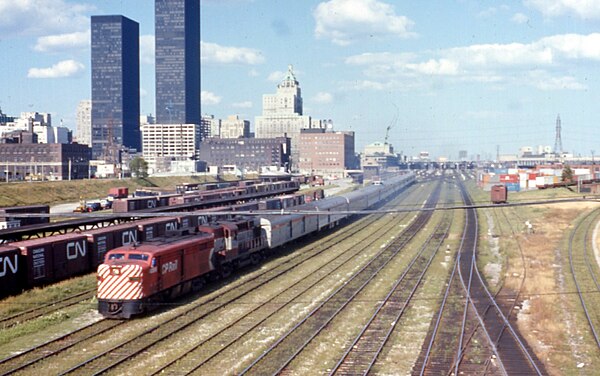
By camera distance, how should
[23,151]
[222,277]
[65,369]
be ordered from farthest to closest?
[23,151] < [222,277] < [65,369]

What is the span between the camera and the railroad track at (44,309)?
25.6 meters

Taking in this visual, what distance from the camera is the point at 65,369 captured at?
63.5ft

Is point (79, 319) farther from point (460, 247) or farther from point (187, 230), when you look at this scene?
point (460, 247)

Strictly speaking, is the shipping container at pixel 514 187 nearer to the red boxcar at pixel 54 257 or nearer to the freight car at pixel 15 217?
the freight car at pixel 15 217

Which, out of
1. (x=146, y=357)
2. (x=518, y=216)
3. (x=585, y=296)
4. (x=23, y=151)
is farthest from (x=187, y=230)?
(x=23, y=151)

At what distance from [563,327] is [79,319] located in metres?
20.8

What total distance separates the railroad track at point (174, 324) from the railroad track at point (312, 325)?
4394 mm

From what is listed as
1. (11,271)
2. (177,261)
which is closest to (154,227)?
(11,271)

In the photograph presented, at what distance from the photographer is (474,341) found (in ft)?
74.6

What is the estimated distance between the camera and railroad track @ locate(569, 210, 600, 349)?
85.9 feet

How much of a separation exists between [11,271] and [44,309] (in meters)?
3.23

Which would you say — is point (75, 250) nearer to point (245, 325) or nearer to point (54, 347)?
point (54, 347)

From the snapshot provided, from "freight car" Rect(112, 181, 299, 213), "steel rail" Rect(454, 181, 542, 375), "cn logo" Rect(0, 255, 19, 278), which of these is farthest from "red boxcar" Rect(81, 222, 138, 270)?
"steel rail" Rect(454, 181, 542, 375)

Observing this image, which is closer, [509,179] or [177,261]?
[177,261]
